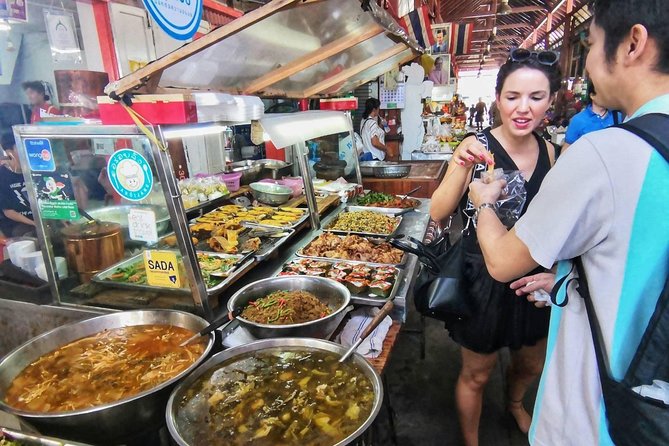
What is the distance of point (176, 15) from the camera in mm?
2600

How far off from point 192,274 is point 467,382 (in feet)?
5.86

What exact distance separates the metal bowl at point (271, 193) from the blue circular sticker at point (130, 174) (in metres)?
2.21

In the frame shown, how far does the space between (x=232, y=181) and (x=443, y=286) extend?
2.98 meters

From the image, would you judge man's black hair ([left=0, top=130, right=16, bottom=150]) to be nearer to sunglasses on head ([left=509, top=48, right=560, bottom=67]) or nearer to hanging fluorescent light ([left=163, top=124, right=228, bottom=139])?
hanging fluorescent light ([left=163, top=124, right=228, bottom=139])

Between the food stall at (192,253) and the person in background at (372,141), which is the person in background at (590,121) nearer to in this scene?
the food stall at (192,253)

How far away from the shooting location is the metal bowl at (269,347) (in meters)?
1.43

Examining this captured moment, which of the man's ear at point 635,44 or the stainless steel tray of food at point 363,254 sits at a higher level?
the man's ear at point 635,44

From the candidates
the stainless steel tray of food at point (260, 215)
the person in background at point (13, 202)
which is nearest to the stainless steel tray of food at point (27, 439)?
the stainless steel tray of food at point (260, 215)

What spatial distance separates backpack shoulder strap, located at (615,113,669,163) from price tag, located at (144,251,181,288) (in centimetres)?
209

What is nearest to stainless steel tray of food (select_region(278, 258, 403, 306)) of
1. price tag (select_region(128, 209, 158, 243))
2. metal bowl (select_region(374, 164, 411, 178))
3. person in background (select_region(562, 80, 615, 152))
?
price tag (select_region(128, 209, 158, 243))

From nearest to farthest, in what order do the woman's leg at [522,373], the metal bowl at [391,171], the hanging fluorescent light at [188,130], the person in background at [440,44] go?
1. the hanging fluorescent light at [188,130]
2. the woman's leg at [522,373]
3. the metal bowl at [391,171]
4. the person in background at [440,44]

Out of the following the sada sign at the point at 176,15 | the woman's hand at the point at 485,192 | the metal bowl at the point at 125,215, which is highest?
the sada sign at the point at 176,15

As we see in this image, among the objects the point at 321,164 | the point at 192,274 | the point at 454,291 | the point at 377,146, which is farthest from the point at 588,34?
the point at 377,146

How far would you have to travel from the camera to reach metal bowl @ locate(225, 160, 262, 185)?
15.7 feet
